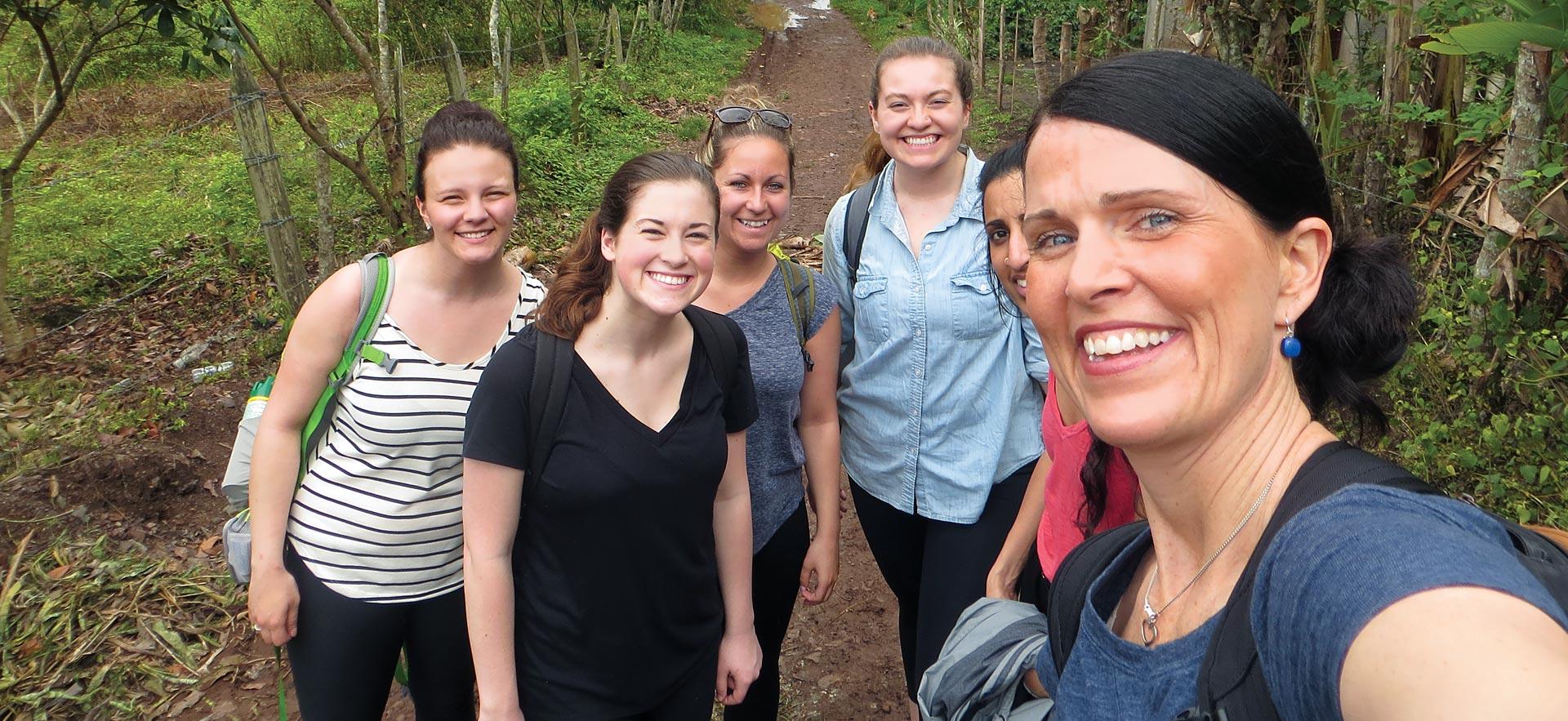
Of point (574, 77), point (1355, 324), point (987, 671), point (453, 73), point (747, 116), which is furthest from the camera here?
point (574, 77)

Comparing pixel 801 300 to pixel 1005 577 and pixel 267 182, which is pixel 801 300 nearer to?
→ pixel 1005 577

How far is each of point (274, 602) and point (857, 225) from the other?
1.83 metres

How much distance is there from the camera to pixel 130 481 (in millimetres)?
4551

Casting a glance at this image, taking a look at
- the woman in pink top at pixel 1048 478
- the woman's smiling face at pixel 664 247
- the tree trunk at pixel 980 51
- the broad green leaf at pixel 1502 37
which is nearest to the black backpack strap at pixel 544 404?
the woman's smiling face at pixel 664 247

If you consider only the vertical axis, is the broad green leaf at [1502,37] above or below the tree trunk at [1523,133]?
above

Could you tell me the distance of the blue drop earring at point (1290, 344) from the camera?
3.76ft

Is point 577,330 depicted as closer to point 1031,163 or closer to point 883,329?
point 883,329

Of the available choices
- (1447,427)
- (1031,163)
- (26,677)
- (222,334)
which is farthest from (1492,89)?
(222,334)

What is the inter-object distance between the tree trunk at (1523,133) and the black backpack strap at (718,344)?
102 inches

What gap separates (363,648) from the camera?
93.4 inches

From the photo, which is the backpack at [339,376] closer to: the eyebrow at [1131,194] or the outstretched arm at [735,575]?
the outstretched arm at [735,575]

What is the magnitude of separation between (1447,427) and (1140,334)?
126 inches

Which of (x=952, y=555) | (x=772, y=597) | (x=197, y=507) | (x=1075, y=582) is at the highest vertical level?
(x=1075, y=582)

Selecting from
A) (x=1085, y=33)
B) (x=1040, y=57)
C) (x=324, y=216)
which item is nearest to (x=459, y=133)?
(x=324, y=216)
